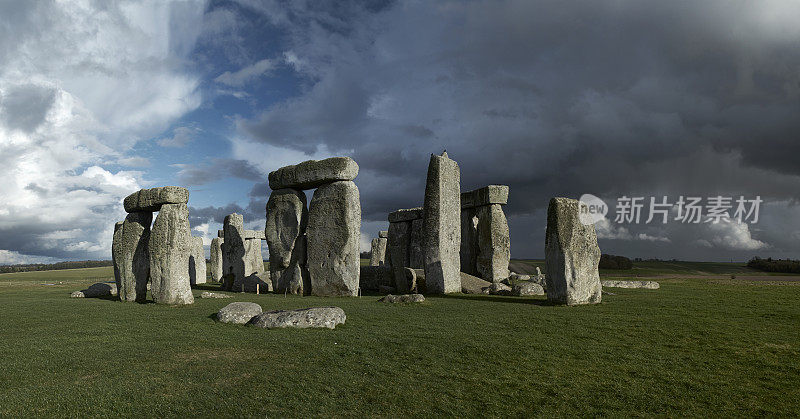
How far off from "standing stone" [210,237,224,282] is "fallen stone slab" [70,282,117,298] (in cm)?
953

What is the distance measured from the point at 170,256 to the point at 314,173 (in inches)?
209

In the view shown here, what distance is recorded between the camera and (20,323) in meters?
8.67

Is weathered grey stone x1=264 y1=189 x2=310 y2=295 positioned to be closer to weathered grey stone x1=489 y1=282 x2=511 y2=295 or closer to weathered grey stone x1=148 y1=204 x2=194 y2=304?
weathered grey stone x1=148 y1=204 x2=194 y2=304

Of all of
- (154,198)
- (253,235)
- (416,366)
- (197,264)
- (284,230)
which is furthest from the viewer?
(253,235)

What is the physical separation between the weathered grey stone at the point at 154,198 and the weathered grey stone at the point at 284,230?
175 inches

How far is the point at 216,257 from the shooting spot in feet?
85.4

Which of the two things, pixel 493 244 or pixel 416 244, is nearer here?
pixel 493 244

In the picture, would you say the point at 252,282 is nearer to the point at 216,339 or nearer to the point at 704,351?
the point at 216,339

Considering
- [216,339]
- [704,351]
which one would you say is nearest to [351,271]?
[216,339]

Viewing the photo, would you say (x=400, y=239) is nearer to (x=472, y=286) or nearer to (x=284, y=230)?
(x=284, y=230)

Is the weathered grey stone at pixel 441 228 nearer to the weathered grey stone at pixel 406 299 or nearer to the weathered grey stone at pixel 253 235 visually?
the weathered grey stone at pixel 406 299

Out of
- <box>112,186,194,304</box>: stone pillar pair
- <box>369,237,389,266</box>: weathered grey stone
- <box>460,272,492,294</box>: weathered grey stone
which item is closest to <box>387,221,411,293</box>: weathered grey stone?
<box>369,237,389,266</box>: weathered grey stone

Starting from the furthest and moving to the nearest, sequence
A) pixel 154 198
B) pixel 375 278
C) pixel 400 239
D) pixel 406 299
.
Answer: pixel 400 239
pixel 375 278
pixel 154 198
pixel 406 299

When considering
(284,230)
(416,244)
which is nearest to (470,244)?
(416,244)
